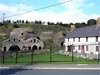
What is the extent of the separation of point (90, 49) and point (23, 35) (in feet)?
204

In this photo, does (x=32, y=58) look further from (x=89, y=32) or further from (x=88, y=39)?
(x=89, y=32)

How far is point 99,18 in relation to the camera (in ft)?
211

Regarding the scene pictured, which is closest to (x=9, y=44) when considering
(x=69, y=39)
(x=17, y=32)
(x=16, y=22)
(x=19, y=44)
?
(x=19, y=44)

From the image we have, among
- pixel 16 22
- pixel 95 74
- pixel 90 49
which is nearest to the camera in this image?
pixel 95 74

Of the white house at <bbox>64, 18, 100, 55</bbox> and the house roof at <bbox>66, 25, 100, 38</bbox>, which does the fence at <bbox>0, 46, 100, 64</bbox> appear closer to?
→ the white house at <bbox>64, 18, 100, 55</bbox>

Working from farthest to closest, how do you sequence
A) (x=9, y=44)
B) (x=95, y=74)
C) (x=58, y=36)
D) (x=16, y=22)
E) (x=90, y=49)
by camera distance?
1. (x=16, y=22)
2. (x=58, y=36)
3. (x=9, y=44)
4. (x=90, y=49)
5. (x=95, y=74)

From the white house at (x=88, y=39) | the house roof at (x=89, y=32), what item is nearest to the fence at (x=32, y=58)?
the white house at (x=88, y=39)

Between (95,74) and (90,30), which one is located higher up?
(90,30)

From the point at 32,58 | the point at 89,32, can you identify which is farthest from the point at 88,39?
the point at 32,58

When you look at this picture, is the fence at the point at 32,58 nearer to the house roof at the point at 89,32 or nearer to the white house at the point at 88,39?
the white house at the point at 88,39

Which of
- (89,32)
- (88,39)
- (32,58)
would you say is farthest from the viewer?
(89,32)

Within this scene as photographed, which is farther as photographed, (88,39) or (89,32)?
(89,32)

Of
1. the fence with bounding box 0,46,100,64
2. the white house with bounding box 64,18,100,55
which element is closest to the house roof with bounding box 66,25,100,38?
the white house with bounding box 64,18,100,55

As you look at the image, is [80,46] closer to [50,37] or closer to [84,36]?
[84,36]
